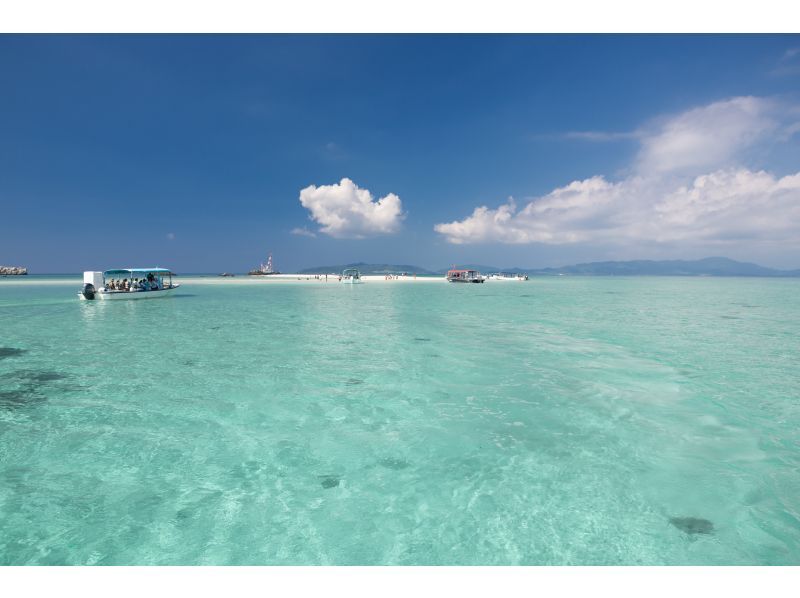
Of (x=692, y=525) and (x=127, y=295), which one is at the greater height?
(x=127, y=295)

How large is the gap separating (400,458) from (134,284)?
185 ft

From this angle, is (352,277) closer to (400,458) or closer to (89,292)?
(89,292)

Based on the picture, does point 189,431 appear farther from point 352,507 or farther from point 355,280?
point 355,280

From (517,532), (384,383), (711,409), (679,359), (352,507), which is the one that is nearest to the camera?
(517,532)

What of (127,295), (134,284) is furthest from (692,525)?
(127,295)

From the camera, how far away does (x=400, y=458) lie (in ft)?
25.8

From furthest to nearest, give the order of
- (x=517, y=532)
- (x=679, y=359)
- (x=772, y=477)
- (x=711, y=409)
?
(x=679, y=359), (x=711, y=409), (x=772, y=477), (x=517, y=532)

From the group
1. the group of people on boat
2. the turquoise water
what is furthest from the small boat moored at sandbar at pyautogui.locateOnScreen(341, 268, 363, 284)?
the turquoise water

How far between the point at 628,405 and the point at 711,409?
7.31 feet

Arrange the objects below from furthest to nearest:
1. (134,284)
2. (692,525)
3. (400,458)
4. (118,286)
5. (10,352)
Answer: (134,284), (118,286), (10,352), (400,458), (692,525)

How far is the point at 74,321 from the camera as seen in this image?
29516mm

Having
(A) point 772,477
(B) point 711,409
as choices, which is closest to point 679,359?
(B) point 711,409
